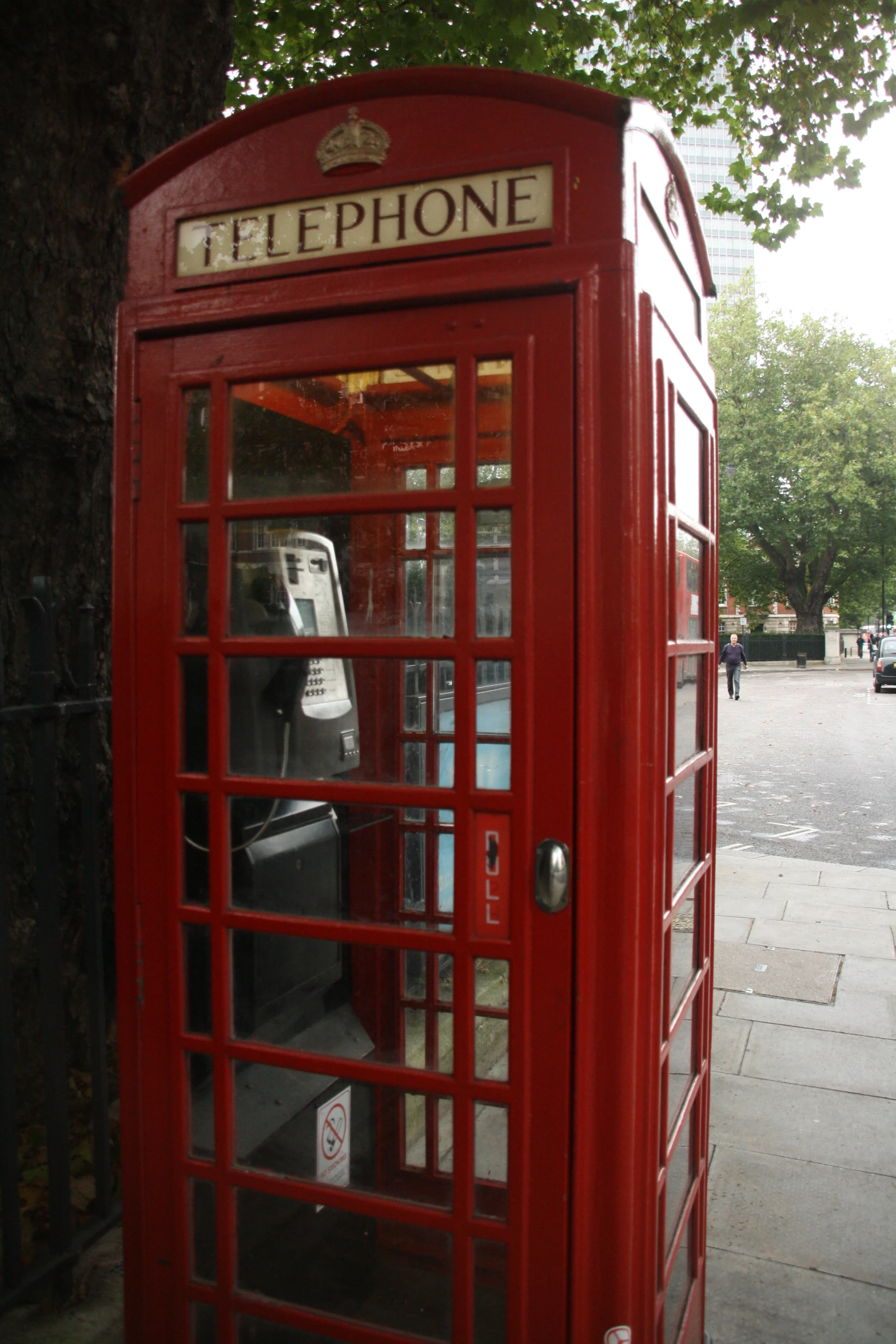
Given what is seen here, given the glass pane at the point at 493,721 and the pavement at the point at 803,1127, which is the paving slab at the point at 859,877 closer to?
the pavement at the point at 803,1127

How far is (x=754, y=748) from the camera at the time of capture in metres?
13.4

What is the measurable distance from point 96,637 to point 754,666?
3881 centimetres

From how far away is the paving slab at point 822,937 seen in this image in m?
5.10

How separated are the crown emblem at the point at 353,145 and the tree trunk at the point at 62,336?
1522 millimetres

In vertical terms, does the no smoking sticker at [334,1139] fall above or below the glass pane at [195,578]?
below

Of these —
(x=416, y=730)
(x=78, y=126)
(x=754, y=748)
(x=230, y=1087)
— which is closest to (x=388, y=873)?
(x=416, y=730)

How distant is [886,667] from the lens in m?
24.2

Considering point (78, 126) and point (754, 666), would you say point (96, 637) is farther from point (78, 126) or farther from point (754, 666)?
point (754, 666)

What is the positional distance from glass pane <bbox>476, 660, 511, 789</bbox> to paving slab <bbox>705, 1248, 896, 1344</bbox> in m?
1.66

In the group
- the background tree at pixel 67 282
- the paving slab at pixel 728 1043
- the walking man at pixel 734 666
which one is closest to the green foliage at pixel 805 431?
the walking man at pixel 734 666

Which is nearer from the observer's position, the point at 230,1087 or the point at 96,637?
the point at 230,1087

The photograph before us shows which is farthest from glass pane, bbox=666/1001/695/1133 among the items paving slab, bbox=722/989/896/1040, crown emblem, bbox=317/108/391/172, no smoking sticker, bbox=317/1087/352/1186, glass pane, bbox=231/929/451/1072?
paving slab, bbox=722/989/896/1040

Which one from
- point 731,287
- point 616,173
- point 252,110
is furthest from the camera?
point 731,287

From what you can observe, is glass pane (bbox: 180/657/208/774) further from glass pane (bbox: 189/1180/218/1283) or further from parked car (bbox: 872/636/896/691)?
parked car (bbox: 872/636/896/691)
